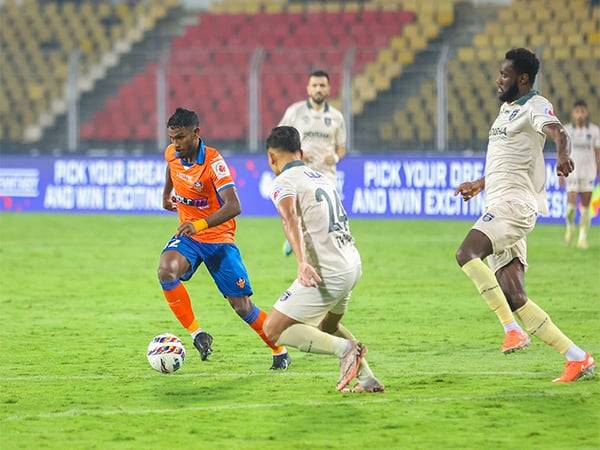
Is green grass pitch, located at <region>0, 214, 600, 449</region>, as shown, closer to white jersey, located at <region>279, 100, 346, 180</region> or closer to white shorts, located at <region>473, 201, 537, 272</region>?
white shorts, located at <region>473, 201, 537, 272</region>

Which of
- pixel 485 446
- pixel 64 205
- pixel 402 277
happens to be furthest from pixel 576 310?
pixel 64 205

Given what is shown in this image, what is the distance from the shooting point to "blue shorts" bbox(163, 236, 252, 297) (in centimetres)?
972

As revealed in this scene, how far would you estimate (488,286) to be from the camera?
8977 millimetres

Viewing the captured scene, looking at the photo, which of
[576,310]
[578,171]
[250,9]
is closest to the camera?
[576,310]

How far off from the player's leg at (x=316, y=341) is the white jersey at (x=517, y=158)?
71.4 inches

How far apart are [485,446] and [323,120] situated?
9765mm

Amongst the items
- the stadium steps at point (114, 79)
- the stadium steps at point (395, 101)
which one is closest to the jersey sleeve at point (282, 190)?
the stadium steps at point (395, 101)

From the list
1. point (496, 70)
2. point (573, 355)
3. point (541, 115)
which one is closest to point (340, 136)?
point (541, 115)

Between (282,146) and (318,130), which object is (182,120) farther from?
(318,130)

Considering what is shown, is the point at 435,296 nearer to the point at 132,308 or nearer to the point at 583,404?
the point at 132,308

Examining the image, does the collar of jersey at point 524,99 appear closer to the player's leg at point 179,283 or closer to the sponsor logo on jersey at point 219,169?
the sponsor logo on jersey at point 219,169

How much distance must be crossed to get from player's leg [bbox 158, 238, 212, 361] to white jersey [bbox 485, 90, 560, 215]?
231 cm

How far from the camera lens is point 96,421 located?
25.2ft

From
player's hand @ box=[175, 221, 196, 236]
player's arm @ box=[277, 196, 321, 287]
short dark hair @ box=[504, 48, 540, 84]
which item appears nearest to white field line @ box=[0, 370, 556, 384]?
player's hand @ box=[175, 221, 196, 236]
